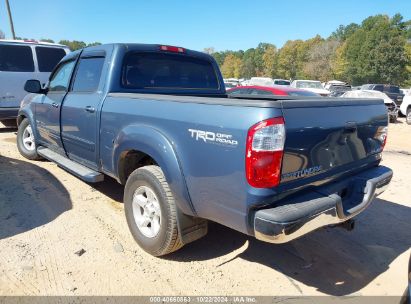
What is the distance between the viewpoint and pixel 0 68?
8430mm

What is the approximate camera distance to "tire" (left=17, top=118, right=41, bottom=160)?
20.5ft

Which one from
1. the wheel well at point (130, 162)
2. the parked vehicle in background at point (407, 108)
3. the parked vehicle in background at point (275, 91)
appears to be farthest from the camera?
the parked vehicle in background at point (407, 108)

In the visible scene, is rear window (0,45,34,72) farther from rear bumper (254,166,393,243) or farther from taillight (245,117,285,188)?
rear bumper (254,166,393,243)

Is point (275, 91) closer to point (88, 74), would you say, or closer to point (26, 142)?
point (26, 142)

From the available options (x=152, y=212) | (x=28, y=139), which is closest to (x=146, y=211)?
(x=152, y=212)

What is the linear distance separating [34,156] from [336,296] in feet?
17.6

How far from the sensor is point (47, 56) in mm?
9008

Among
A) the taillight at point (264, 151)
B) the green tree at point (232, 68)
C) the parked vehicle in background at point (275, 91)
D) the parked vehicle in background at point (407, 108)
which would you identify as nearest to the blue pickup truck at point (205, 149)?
the taillight at point (264, 151)

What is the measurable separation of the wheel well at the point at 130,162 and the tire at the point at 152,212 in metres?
0.25

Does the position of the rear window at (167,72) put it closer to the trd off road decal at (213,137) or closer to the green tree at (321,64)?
the trd off road decal at (213,137)

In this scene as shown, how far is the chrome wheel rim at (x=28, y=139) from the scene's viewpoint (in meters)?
6.25

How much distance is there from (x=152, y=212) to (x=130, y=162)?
66 centimetres

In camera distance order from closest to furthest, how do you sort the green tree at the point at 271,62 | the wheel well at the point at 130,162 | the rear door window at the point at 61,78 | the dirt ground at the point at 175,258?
the dirt ground at the point at 175,258 < the wheel well at the point at 130,162 < the rear door window at the point at 61,78 < the green tree at the point at 271,62

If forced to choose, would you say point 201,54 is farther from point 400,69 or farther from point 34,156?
point 400,69
